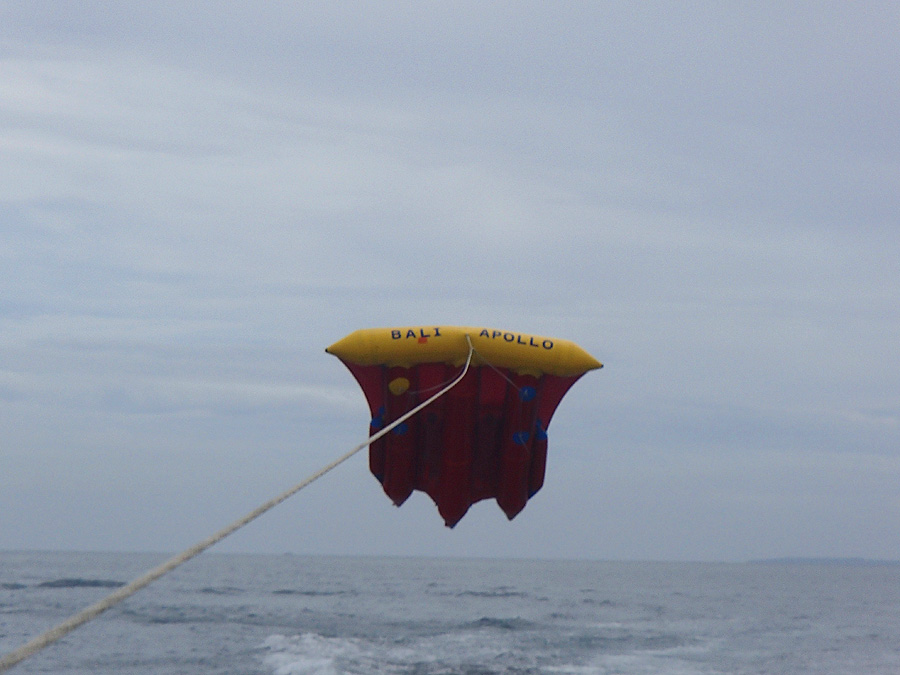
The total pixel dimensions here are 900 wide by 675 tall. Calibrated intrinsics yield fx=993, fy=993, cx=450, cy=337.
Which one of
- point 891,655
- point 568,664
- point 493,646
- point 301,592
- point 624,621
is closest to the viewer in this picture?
point 568,664

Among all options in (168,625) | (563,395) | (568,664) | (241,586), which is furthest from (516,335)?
(241,586)

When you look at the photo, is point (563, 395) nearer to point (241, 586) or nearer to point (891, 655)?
point (891, 655)

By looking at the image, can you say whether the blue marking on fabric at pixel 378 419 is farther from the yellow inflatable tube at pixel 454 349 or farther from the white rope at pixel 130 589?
the white rope at pixel 130 589

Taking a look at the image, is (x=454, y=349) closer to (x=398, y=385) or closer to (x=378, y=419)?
(x=398, y=385)

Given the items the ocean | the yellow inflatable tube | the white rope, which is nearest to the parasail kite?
the yellow inflatable tube

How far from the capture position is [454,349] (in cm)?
903

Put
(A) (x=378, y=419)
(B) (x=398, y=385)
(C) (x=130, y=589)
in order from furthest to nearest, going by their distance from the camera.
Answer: (A) (x=378, y=419), (B) (x=398, y=385), (C) (x=130, y=589)

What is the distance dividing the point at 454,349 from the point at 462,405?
2.24ft

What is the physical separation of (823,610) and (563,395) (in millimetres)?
44879

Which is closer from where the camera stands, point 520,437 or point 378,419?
point 378,419

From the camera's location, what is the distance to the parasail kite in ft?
29.7

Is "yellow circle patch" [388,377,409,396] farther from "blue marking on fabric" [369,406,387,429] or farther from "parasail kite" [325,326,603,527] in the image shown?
"blue marking on fabric" [369,406,387,429]

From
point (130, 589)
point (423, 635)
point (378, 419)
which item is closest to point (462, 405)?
point (378, 419)

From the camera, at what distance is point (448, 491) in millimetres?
9727
